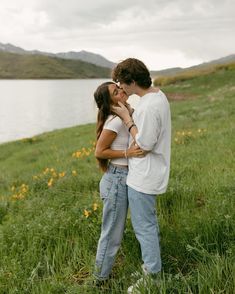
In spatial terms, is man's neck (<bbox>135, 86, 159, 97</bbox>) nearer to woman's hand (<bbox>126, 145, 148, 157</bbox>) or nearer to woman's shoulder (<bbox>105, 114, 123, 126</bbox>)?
woman's shoulder (<bbox>105, 114, 123, 126</bbox>)

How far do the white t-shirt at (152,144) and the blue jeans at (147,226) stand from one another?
0.09 metres

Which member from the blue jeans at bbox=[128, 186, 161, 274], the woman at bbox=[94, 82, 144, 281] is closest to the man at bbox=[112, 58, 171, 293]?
the blue jeans at bbox=[128, 186, 161, 274]

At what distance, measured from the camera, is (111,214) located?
163 inches

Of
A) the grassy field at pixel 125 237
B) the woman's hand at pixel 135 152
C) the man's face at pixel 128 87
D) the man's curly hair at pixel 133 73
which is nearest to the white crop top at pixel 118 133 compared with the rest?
the woman's hand at pixel 135 152

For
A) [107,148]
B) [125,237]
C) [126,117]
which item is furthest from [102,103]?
[125,237]

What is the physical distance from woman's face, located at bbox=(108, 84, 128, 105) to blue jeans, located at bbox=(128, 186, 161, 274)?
87cm

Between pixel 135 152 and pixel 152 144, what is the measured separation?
0.23 meters

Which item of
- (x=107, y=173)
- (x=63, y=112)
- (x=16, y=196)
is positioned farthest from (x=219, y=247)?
(x=63, y=112)

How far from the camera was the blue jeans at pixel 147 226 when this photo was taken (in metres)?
3.86

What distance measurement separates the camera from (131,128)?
387 cm

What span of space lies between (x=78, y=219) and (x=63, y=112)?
43244mm

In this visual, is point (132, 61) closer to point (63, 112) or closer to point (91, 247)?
point (91, 247)

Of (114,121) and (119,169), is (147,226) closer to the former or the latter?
(119,169)

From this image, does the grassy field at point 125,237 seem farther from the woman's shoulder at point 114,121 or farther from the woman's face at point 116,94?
the woman's face at point 116,94
